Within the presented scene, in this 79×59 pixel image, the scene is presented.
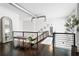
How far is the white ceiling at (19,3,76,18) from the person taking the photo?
2.06 m

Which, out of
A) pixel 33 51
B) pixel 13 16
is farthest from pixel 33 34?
pixel 13 16

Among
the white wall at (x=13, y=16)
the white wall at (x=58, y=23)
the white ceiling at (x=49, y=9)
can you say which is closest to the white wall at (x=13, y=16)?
the white wall at (x=13, y=16)

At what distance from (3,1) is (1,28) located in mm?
464

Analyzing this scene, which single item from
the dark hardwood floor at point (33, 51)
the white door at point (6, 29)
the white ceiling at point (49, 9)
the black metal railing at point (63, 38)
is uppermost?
the white ceiling at point (49, 9)

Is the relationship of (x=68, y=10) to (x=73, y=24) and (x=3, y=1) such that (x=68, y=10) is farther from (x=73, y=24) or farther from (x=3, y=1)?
(x=3, y=1)

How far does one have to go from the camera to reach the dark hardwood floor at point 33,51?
2111mm

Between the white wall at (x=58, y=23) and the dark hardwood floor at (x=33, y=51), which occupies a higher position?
the white wall at (x=58, y=23)

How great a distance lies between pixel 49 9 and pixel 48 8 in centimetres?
2

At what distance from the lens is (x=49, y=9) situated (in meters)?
2.09

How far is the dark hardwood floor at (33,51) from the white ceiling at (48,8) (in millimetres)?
565

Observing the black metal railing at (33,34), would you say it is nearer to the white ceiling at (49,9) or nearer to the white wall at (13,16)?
the white wall at (13,16)

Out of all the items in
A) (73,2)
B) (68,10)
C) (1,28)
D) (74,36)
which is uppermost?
(73,2)

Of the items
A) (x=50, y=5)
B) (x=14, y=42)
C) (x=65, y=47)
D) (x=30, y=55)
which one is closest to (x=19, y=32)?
(x=14, y=42)

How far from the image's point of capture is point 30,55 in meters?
2.14
